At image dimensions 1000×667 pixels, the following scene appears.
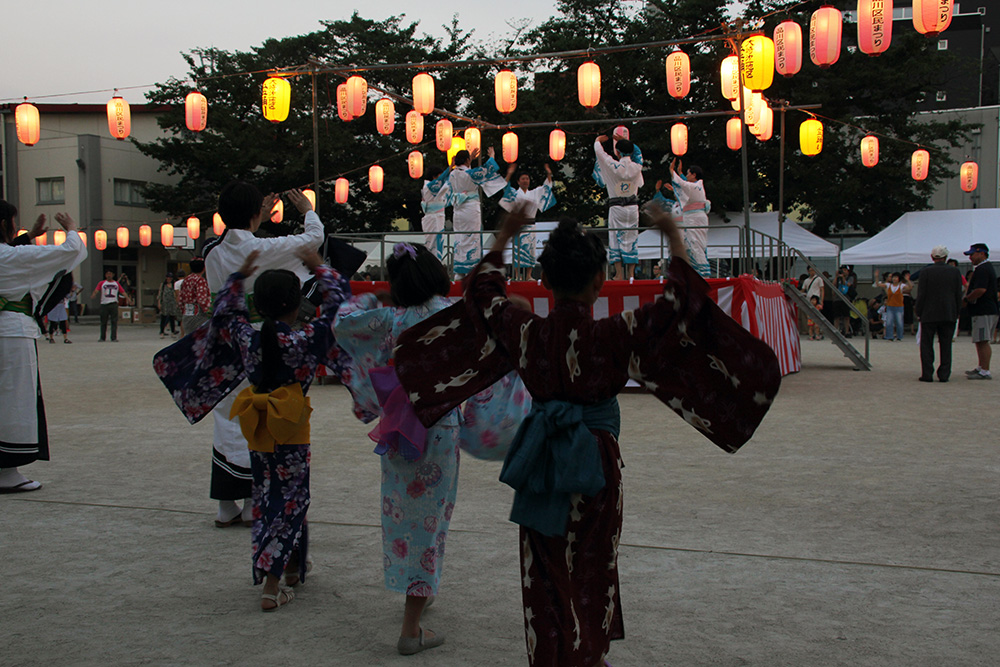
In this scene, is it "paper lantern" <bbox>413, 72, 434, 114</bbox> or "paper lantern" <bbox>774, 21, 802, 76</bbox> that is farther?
"paper lantern" <bbox>413, 72, 434, 114</bbox>

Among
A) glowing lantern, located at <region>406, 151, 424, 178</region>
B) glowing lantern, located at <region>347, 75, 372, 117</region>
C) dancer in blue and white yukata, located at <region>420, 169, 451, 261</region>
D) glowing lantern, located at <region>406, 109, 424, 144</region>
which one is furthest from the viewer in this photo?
glowing lantern, located at <region>406, 151, 424, 178</region>

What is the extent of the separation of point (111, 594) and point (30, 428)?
85.3 inches

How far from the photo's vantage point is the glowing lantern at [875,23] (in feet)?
31.6

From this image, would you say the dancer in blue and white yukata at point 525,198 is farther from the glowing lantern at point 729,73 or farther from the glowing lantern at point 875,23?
the glowing lantern at point 875,23

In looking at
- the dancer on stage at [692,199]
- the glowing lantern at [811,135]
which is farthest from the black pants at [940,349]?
the glowing lantern at [811,135]

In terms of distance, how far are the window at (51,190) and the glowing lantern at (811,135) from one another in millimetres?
26233

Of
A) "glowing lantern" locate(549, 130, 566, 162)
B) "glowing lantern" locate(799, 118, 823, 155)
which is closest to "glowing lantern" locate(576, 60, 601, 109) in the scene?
"glowing lantern" locate(549, 130, 566, 162)

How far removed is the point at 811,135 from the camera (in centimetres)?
1599

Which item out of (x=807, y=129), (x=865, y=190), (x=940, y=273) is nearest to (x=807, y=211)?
(x=865, y=190)

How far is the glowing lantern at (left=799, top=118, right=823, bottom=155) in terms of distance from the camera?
15789 millimetres

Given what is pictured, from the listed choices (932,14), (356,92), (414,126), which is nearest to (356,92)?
(356,92)

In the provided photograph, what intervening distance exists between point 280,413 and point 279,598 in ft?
2.33

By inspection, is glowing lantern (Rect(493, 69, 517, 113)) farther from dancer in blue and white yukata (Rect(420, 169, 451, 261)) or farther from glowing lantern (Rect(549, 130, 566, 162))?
glowing lantern (Rect(549, 130, 566, 162))

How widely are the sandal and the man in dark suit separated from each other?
358 inches
